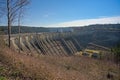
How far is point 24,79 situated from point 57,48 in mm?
39643

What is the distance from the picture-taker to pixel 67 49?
52.1m

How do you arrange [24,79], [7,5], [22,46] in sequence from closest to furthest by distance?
[24,79]
[7,5]
[22,46]

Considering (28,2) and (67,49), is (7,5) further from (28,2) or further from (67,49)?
(67,49)

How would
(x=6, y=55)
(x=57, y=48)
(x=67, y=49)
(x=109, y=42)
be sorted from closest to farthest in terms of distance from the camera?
1. (x=6, y=55)
2. (x=57, y=48)
3. (x=67, y=49)
4. (x=109, y=42)

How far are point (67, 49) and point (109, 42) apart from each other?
26206mm

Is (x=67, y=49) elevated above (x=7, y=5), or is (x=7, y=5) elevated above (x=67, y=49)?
(x=7, y=5)

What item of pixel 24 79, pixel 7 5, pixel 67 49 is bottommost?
pixel 67 49

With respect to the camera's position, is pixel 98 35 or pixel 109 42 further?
pixel 98 35

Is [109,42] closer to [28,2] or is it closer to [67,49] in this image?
[67,49]

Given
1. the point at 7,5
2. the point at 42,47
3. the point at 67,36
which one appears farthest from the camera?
the point at 67,36

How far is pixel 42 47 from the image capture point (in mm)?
41062

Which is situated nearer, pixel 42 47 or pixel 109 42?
pixel 42 47

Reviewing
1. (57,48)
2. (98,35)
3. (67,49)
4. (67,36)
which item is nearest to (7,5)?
(57,48)

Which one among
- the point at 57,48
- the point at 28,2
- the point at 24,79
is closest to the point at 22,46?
the point at 57,48
